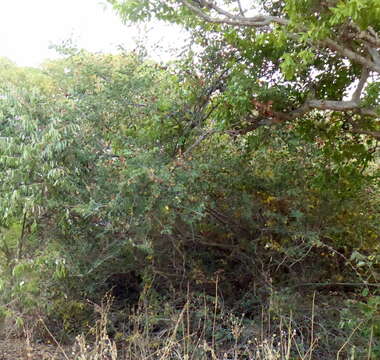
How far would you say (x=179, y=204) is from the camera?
4.76 m

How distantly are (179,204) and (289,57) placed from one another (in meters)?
1.86

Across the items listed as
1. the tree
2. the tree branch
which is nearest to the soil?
the tree

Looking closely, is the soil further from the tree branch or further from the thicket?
the tree branch

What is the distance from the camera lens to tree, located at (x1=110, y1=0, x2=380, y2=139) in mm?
4065

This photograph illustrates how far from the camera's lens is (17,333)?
5363 millimetres

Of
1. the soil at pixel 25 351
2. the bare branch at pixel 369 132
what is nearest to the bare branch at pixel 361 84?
the bare branch at pixel 369 132

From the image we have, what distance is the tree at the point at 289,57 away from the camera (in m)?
4.06

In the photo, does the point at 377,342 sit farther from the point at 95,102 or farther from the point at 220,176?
the point at 95,102

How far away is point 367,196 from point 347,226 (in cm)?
51

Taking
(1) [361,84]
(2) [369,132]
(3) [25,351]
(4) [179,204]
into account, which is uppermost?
(1) [361,84]

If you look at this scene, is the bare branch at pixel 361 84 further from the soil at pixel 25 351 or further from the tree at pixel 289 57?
the soil at pixel 25 351

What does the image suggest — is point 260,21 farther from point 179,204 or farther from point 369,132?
point 179,204

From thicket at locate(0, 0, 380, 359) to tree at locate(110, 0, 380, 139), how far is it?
0.24ft

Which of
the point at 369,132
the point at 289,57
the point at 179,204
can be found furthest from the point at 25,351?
the point at 369,132
